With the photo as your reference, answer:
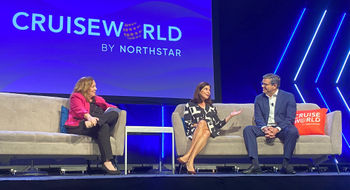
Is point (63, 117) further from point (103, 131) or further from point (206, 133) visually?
point (206, 133)

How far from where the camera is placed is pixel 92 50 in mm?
5176

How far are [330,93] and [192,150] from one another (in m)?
3.00

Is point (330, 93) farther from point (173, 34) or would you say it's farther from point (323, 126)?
point (173, 34)

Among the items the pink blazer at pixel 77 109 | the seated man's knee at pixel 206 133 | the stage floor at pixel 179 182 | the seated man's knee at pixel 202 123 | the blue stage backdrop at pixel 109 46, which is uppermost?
the blue stage backdrop at pixel 109 46

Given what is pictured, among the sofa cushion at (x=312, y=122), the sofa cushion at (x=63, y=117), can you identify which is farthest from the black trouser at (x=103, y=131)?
the sofa cushion at (x=312, y=122)

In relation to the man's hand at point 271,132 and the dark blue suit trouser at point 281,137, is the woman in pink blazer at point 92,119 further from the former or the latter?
the man's hand at point 271,132

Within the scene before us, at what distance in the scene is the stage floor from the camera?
7.47 feet

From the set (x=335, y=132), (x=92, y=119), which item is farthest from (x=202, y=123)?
(x=335, y=132)

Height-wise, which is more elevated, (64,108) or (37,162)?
(64,108)

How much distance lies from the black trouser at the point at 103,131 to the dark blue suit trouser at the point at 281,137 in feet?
4.18

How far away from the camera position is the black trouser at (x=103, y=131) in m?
3.84

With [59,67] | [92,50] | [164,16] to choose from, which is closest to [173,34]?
[164,16]

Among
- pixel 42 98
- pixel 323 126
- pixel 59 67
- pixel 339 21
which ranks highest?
pixel 339 21

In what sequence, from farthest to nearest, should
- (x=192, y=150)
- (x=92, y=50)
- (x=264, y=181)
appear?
(x=92, y=50) < (x=192, y=150) < (x=264, y=181)
